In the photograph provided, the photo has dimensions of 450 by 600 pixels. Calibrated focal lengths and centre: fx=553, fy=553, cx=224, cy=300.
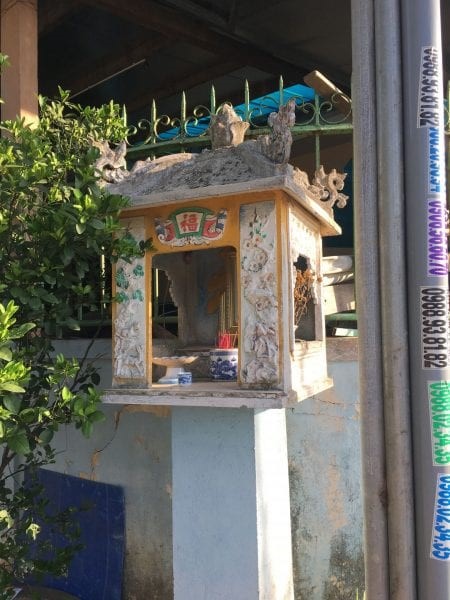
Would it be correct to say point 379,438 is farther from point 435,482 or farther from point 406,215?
point 406,215

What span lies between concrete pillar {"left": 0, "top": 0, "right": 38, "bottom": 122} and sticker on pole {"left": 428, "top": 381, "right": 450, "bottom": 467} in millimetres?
3127

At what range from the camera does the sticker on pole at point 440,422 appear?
1586mm

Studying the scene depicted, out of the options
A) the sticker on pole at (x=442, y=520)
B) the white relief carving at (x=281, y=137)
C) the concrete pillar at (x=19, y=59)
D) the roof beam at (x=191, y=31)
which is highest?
the roof beam at (x=191, y=31)

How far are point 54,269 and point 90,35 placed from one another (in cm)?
500

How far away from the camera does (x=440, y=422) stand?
5.21 ft

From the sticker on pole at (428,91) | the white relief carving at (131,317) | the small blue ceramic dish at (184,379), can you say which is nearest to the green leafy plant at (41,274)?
the white relief carving at (131,317)

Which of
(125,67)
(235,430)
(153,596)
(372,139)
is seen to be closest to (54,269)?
(235,430)

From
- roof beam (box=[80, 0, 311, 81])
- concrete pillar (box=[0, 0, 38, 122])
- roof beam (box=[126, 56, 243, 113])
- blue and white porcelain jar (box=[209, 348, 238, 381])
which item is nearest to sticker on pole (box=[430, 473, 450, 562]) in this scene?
blue and white porcelain jar (box=[209, 348, 238, 381])

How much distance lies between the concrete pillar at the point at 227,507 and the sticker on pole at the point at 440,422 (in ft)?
2.72

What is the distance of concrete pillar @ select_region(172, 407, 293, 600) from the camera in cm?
223

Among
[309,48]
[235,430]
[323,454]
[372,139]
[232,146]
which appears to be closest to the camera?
[372,139]

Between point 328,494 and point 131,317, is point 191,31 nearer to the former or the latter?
point 131,317

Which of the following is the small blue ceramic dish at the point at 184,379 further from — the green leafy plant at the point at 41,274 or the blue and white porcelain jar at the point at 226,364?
the green leafy plant at the point at 41,274

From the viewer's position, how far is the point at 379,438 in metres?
1.66
